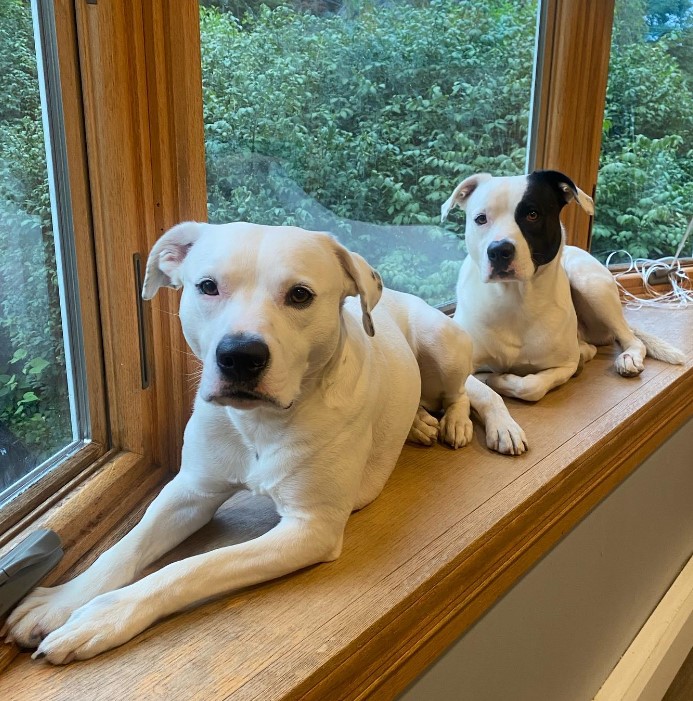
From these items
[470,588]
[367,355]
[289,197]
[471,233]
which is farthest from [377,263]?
[470,588]

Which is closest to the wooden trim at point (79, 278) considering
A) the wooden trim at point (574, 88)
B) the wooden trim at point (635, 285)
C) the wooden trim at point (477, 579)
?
the wooden trim at point (477, 579)

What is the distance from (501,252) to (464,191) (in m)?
0.18

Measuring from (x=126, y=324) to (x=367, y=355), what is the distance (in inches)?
13.7

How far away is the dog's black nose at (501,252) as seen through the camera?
1.43m

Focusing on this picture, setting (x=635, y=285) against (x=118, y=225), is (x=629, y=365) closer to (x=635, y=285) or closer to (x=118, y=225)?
(x=635, y=285)

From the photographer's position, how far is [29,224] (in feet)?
2.93

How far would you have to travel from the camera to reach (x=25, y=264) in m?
0.89

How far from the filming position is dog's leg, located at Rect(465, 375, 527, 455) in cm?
128

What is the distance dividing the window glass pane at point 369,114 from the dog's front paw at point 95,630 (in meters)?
0.64

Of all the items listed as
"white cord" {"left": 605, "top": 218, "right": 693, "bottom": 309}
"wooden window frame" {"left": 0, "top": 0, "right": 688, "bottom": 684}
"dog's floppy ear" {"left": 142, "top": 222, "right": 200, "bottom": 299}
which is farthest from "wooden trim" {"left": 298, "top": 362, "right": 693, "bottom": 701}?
"white cord" {"left": 605, "top": 218, "right": 693, "bottom": 309}

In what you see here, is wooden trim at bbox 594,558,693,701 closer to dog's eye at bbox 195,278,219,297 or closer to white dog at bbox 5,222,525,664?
white dog at bbox 5,222,525,664

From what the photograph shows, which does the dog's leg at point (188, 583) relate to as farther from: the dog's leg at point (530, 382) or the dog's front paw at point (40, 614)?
the dog's leg at point (530, 382)

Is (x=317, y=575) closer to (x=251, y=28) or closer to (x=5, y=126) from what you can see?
(x=5, y=126)

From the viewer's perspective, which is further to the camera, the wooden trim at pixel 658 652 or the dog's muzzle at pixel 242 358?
the wooden trim at pixel 658 652
